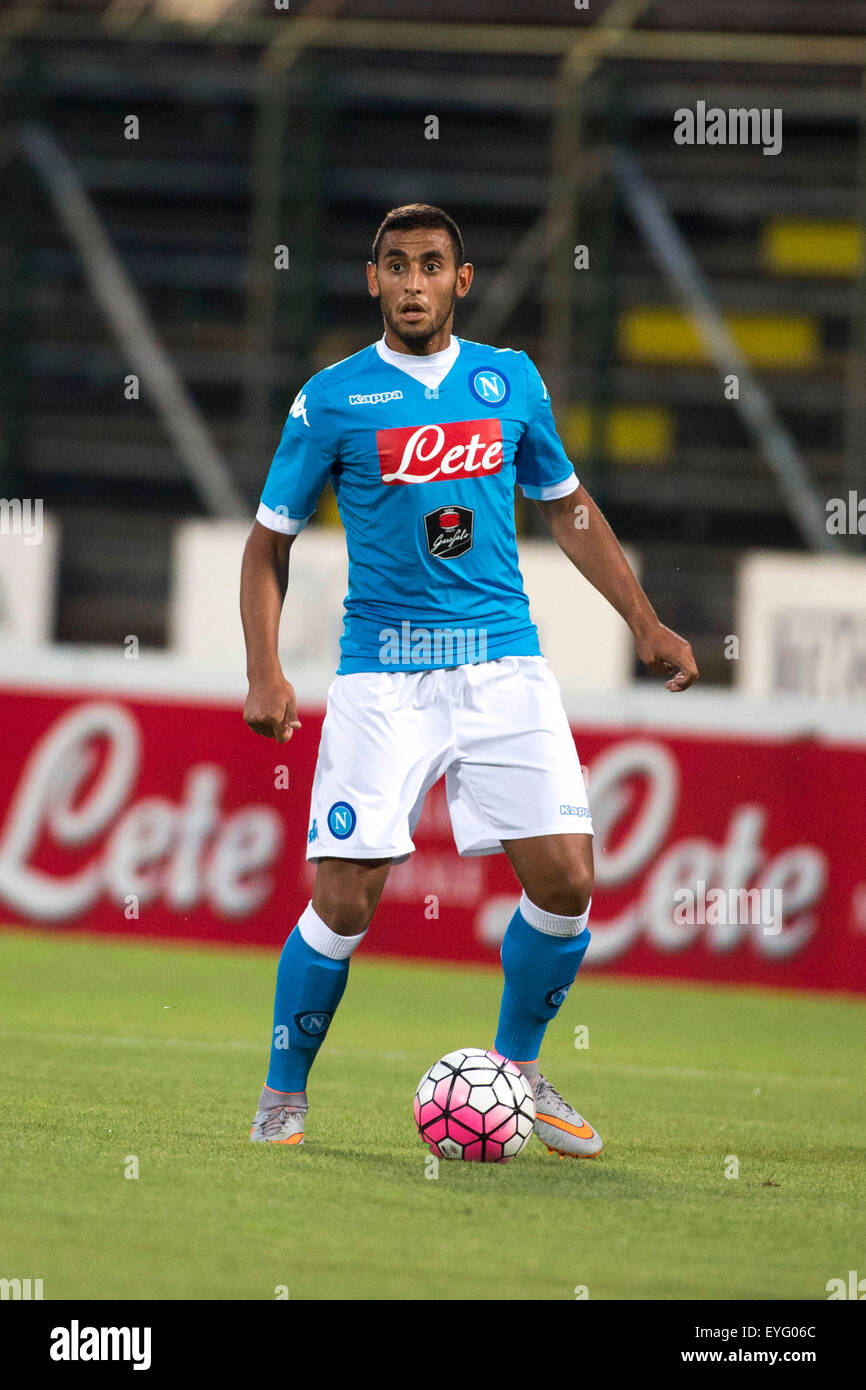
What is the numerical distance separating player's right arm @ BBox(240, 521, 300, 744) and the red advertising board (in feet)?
19.1

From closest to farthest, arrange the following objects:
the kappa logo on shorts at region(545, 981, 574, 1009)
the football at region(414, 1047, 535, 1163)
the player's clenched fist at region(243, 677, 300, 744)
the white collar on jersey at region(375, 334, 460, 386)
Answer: the player's clenched fist at region(243, 677, 300, 744)
the football at region(414, 1047, 535, 1163)
the white collar on jersey at region(375, 334, 460, 386)
the kappa logo on shorts at region(545, 981, 574, 1009)

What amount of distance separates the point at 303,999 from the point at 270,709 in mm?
739

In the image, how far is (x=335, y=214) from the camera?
61.9ft

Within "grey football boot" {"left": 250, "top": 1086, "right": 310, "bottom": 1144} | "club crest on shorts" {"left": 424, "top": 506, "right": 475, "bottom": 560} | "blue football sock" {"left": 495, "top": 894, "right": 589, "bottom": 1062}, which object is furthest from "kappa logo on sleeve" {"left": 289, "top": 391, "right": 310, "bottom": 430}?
"grey football boot" {"left": 250, "top": 1086, "right": 310, "bottom": 1144}

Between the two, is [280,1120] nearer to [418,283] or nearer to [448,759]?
[448,759]

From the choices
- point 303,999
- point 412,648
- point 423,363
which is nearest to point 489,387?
point 423,363

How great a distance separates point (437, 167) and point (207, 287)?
2319mm

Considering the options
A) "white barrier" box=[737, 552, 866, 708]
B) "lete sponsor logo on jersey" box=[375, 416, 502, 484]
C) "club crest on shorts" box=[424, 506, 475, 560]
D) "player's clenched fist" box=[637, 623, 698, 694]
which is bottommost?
"player's clenched fist" box=[637, 623, 698, 694]

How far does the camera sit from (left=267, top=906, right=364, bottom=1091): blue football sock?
5.24m

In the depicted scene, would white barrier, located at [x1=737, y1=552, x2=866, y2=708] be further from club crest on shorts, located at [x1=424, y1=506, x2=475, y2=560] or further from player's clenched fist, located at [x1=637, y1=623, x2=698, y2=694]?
club crest on shorts, located at [x1=424, y1=506, x2=475, y2=560]

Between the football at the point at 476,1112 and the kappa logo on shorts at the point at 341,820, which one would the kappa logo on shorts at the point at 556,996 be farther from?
the kappa logo on shorts at the point at 341,820

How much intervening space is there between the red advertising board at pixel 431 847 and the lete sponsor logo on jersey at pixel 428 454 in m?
5.87

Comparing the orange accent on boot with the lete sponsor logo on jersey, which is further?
the orange accent on boot

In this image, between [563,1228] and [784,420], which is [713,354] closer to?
[784,420]
